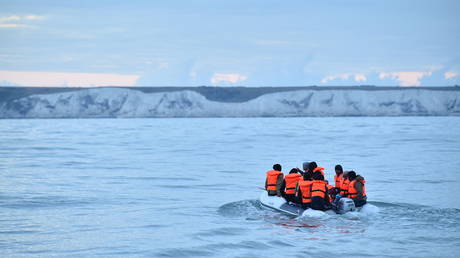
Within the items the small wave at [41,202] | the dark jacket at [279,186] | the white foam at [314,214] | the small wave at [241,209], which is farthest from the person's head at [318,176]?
the small wave at [41,202]

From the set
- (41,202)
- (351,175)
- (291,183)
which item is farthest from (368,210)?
(41,202)

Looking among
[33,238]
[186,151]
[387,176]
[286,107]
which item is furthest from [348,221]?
[286,107]

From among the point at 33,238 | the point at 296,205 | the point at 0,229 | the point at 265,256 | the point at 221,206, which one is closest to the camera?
the point at 265,256

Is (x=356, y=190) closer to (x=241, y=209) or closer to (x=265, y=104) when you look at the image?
(x=241, y=209)

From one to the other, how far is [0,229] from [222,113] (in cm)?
12811

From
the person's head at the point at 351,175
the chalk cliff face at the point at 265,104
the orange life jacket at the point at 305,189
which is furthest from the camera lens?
the chalk cliff face at the point at 265,104

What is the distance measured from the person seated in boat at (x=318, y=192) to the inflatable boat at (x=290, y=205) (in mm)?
609

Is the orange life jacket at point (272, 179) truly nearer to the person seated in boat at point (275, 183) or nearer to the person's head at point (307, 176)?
the person seated in boat at point (275, 183)

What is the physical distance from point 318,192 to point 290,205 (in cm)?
177

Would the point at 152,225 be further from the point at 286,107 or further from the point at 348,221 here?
the point at 286,107

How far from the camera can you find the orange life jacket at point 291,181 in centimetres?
1998

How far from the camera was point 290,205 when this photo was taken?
20031 millimetres

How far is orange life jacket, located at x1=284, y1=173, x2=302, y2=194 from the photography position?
1998 cm

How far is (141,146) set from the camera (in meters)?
54.2
